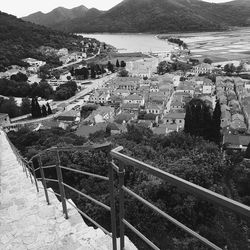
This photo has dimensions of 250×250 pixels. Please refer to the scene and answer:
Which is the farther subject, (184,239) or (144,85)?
(144,85)

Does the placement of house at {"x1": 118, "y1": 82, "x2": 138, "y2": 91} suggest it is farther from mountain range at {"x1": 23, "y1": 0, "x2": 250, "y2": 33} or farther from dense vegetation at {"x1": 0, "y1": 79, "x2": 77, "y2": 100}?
mountain range at {"x1": 23, "y1": 0, "x2": 250, "y2": 33}

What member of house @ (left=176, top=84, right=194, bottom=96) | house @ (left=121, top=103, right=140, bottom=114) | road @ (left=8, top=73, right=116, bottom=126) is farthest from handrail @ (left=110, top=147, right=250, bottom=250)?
house @ (left=176, top=84, right=194, bottom=96)

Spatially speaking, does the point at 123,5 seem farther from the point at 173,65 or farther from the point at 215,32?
the point at 173,65

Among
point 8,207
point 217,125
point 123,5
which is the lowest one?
point 217,125

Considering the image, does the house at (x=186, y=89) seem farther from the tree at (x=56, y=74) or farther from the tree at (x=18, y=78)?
the tree at (x=18, y=78)

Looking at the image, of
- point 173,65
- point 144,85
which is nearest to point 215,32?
point 173,65

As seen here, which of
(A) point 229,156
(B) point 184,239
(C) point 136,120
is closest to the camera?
(B) point 184,239
